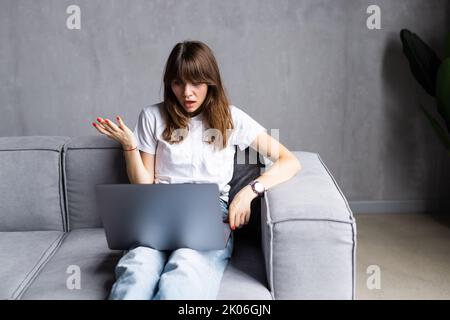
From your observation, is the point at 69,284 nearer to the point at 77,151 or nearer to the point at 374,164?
the point at 77,151

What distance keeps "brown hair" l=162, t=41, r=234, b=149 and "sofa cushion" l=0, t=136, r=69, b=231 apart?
0.46 m

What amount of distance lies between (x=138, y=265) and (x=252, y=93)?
153 cm

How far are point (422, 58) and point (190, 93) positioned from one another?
1.46m

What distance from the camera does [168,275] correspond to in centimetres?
130

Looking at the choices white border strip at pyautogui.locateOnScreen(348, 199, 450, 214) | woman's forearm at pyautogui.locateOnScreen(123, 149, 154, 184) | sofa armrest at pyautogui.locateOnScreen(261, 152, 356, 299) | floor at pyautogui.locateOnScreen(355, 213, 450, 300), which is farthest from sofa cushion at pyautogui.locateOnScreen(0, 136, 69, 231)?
white border strip at pyautogui.locateOnScreen(348, 199, 450, 214)

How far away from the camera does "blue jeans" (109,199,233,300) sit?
4.12 ft

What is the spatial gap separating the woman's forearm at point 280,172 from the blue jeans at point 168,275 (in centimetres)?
27

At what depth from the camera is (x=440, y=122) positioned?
9.12 feet

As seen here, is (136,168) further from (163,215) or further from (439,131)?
(439,131)

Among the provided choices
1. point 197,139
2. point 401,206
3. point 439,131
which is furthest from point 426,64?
point 197,139

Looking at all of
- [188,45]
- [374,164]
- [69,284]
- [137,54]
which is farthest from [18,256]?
[374,164]

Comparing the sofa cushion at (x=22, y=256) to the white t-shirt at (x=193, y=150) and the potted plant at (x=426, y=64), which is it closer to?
the white t-shirt at (x=193, y=150)

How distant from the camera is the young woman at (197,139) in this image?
1.54 m

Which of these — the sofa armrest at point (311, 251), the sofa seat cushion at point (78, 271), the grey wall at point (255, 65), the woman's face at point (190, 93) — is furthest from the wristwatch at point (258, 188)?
the grey wall at point (255, 65)
